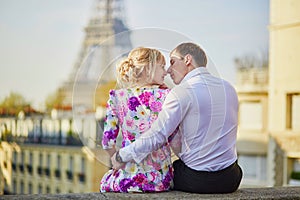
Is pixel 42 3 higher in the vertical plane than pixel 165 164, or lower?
higher

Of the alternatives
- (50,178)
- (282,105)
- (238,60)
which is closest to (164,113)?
(282,105)

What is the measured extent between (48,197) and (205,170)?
0.33 meters

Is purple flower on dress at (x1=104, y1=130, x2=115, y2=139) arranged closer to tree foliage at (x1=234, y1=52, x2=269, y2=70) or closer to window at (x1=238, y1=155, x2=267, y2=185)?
window at (x1=238, y1=155, x2=267, y2=185)

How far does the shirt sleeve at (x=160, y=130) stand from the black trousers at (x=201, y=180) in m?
0.10

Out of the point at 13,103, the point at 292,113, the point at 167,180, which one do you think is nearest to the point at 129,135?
the point at 167,180

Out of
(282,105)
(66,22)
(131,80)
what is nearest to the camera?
(131,80)

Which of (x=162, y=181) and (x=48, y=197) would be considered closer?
(x=48, y=197)

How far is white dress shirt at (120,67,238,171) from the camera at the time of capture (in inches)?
49.9

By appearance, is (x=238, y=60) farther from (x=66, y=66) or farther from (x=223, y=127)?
(x=66, y=66)

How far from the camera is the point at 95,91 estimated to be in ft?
4.49

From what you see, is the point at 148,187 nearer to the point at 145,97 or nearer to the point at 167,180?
the point at 167,180

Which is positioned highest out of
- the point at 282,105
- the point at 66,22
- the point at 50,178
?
the point at 66,22

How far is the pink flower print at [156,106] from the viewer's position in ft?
4.23

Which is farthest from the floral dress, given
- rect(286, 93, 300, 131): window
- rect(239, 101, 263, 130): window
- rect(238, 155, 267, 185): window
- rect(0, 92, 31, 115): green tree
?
rect(0, 92, 31, 115): green tree
